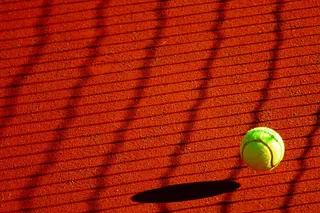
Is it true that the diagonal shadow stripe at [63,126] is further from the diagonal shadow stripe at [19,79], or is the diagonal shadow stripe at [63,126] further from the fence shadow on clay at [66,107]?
the diagonal shadow stripe at [19,79]

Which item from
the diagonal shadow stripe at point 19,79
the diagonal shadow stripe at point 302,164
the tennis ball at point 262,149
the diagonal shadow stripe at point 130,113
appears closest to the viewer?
the tennis ball at point 262,149

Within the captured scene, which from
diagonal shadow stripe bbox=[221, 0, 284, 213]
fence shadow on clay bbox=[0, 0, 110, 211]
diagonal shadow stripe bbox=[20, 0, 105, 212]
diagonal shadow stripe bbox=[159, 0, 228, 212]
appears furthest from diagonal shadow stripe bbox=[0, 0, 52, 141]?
diagonal shadow stripe bbox=[221, 0, 284, 213]

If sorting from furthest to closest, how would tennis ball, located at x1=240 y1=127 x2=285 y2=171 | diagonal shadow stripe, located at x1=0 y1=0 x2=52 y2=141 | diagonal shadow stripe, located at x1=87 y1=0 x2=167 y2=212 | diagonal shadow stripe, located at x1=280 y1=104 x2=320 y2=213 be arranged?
1. diagonal shadow stripe, located at x1=0 y1=0 x2=52 y2=141
2. diagonal shadow stripe, located at x1=87 y1=0 x2=167 y2=212
3. diagonal shadow stripe, located at x1=280 y1=104 x2=320 y2=213
4. tennis ball, located at x1=240 y1=127 x2=285 y2=171

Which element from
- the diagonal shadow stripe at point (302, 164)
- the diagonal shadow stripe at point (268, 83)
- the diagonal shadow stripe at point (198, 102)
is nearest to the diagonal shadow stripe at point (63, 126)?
the diagonal shadow stripe at point (198, 102)

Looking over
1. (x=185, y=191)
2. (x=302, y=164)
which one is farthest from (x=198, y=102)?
(x=302, y=164)

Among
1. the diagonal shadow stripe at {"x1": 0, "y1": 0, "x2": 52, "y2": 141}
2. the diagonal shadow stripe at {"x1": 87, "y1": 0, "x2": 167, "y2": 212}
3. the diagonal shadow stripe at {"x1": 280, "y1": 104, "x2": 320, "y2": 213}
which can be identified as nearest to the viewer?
the diagonal shadow stripe at {"x1": 280, "y1": 104, "x2": 320, "y2": 213}

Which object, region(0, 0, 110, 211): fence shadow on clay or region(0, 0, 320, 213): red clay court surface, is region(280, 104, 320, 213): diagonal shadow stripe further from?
region(0, 0, 110, 211): fence shadow on clay
